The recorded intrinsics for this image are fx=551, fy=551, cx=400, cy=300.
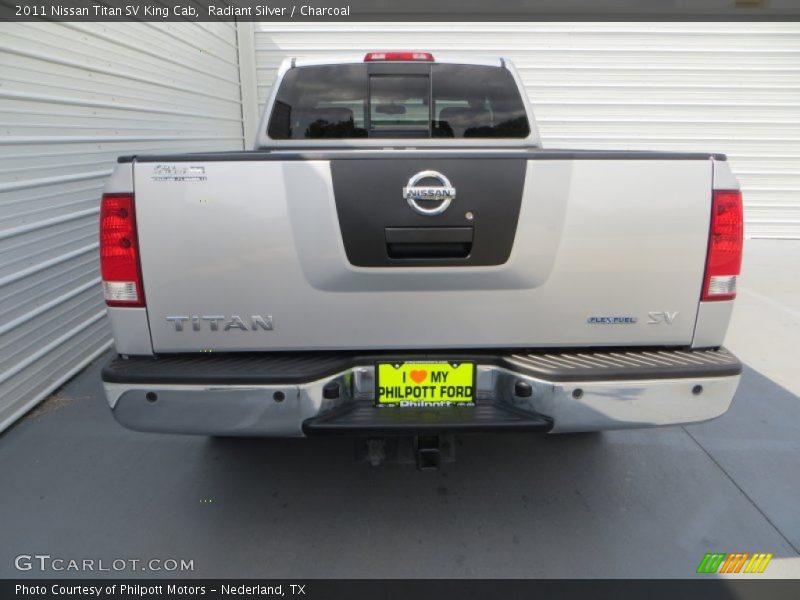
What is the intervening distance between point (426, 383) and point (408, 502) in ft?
2.69

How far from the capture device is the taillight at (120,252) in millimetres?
1970

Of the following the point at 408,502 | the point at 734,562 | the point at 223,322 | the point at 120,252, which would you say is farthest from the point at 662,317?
the point at 120,252

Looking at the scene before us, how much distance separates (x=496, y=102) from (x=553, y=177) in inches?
67.3

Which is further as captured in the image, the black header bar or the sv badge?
the black header bar

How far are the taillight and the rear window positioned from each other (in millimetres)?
1614

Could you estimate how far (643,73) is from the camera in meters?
8.81

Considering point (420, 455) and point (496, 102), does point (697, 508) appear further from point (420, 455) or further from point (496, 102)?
point (496, 102)

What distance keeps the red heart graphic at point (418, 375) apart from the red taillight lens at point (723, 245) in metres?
1.10

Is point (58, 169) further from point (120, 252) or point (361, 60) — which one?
point (120, 252)

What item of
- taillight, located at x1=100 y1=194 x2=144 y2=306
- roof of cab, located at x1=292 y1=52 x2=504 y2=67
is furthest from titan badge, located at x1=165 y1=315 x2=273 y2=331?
roof of cab, located at x1=292 y1=52 x2=504 y2=67

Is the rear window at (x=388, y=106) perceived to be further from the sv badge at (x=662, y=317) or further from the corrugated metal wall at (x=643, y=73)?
the corrugated metal wall at (x=643, y=73)

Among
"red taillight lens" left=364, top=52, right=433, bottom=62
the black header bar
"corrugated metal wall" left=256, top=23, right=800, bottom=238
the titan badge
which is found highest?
the black header bar

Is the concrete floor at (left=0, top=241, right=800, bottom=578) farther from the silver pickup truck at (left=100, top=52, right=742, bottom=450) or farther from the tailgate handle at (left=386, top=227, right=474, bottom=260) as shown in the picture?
the tailgate handle at (left=386, top=227, right=474, bottom=260)

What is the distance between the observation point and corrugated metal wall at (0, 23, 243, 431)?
3.33 meters
